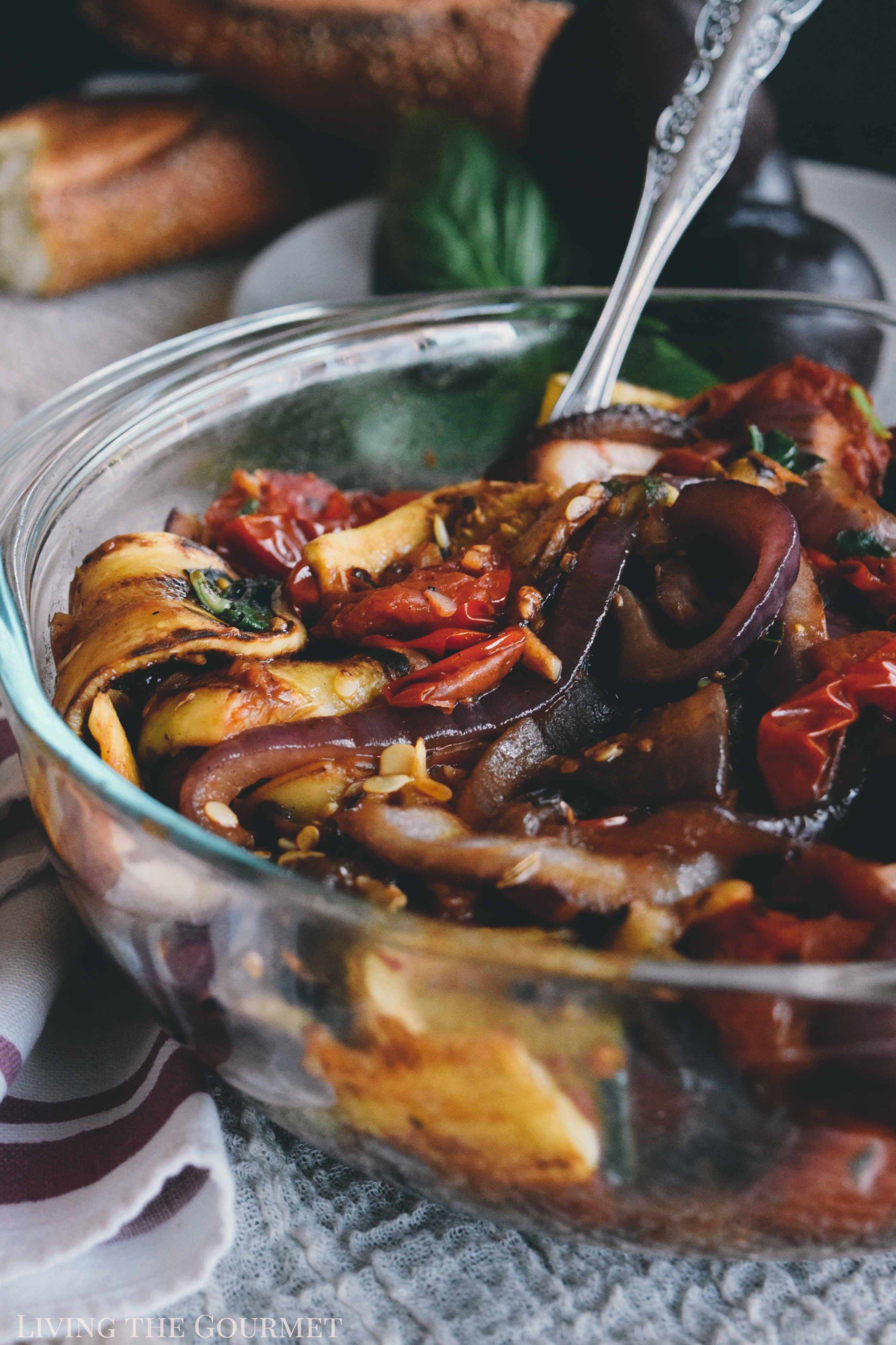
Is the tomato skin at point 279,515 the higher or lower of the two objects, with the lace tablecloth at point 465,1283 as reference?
higher

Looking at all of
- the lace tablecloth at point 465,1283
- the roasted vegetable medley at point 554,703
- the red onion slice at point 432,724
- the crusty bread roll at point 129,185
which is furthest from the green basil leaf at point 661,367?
the crusty bread roll at point 129,185

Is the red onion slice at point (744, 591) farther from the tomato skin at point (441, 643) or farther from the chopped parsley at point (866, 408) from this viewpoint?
the chopped parsley at point (866, 408)

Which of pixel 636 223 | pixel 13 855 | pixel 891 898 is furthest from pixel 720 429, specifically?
pixel 13 855

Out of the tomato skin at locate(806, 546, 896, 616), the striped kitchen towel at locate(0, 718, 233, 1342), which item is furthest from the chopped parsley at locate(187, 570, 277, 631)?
the tomato skin at locate(806, 546, 896, 616)

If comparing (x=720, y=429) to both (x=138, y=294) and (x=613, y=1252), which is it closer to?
(x=613, y=1252)

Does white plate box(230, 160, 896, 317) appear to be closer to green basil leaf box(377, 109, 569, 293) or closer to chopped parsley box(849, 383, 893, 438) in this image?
green basil leaf box(377, 109, 569, 293)

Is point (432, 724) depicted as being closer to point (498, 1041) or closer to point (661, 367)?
point (498, 1041)

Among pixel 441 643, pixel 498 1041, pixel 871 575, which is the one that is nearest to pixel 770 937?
pixel 498 1041
